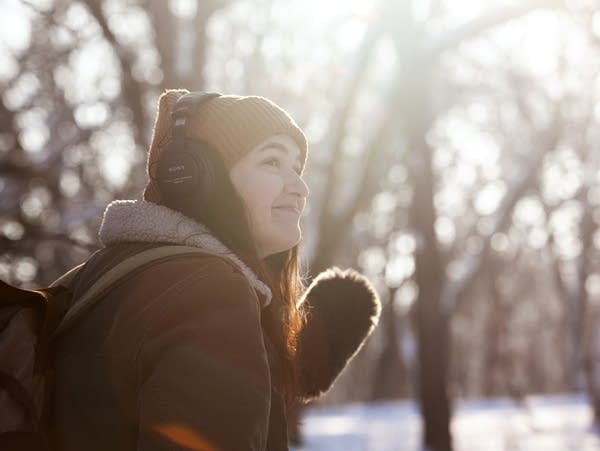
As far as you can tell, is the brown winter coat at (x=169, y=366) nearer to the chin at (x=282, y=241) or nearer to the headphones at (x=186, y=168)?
the headphones at (x=186, y=168)

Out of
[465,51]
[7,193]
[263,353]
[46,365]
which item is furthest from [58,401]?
[465,51]

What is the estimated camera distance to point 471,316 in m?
35.5

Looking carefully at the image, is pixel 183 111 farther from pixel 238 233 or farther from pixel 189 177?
pixel 238 233

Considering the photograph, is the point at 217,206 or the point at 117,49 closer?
the point at 217,206

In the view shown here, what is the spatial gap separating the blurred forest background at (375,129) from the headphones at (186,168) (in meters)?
3.99

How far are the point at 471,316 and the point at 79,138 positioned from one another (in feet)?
89.0

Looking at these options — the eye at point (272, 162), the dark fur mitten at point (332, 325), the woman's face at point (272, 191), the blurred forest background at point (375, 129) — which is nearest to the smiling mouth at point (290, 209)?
the woman's face at point (272, 191)

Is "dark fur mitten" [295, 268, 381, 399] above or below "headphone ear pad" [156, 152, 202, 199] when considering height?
below

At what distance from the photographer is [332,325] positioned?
7.77 feet

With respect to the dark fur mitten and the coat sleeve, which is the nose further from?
the coat sleeve

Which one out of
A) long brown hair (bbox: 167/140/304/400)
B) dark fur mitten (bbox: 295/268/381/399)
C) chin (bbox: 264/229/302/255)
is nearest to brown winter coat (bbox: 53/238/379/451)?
long brown hair (bbox: 167/140/304/400)

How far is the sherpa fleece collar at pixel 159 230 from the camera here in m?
1.85

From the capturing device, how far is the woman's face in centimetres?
206

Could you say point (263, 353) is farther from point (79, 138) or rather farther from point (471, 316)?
point (471, 316)
